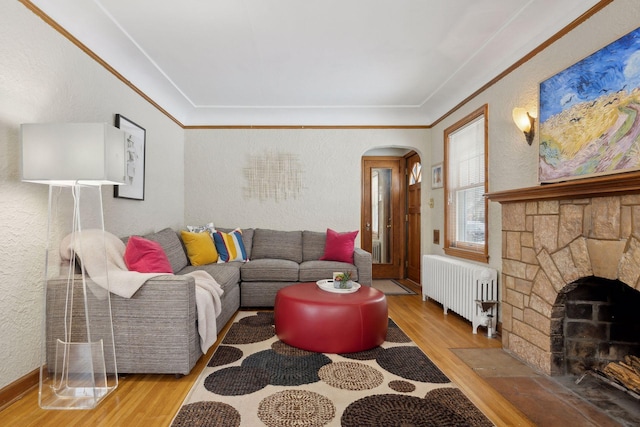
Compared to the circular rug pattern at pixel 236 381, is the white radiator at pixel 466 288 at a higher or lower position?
higher

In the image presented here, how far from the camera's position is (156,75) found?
3645 millimetres

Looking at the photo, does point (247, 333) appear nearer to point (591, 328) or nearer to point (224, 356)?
point (224, 356)

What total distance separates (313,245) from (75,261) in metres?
2.91

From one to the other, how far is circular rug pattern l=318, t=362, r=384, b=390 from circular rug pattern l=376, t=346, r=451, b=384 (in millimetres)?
150

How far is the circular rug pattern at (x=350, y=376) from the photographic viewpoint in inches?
85.5

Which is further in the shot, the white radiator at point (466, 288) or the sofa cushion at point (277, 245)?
the sofa cushion at point (277, 245)

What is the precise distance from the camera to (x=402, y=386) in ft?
7.08

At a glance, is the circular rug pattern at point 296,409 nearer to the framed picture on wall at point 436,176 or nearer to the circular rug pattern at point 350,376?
the circular rug pattern at point 350,376

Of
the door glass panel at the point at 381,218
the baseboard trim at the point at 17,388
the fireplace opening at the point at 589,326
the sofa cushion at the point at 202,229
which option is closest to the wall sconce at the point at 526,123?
the fireplace opening at the point at 589,326

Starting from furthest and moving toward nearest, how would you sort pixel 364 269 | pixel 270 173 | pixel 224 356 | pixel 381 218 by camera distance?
pixel 381 218
pixel 270 173
pixel 364 269
pixel 224 356

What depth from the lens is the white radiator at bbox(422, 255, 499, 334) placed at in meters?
3.22

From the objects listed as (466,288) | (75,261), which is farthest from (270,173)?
(75,261)

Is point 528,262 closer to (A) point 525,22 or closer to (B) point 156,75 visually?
(A) point 525,22

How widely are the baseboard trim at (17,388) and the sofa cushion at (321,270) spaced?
2.45m
